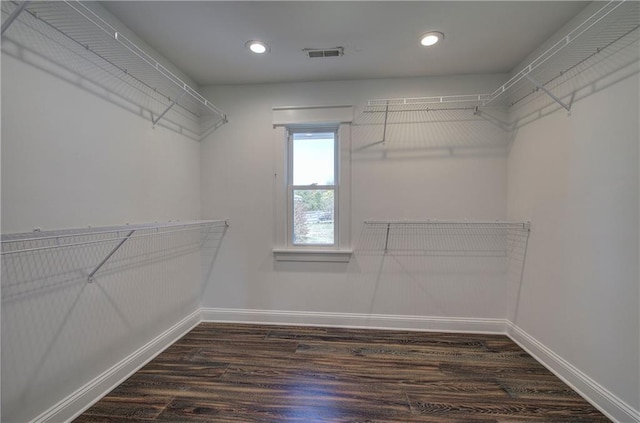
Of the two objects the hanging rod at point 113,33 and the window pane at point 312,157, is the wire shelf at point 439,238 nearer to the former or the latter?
the window pane at point 312,157

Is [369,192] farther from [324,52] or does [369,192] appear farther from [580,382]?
[580,382]

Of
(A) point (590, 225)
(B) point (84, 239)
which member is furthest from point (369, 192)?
(B) point (84, 239)

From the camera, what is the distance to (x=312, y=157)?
8.29 feet

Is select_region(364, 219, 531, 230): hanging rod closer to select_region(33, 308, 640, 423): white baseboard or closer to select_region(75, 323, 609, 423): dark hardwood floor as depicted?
select_region(33, 308, 640, 423): white baseboard

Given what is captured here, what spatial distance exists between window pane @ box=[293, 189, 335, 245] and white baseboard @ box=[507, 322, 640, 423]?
175 centimetres

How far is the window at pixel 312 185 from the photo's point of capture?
249 cm

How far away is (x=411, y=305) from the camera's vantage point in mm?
2361

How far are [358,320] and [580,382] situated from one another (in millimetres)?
1490

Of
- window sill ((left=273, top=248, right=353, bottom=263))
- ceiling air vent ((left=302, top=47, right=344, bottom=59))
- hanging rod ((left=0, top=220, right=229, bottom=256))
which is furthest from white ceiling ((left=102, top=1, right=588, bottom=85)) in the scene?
window sill ((left=273, top=248, right=353, bottom=263))

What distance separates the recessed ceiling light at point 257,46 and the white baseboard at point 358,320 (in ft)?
7.39

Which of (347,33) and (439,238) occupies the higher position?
(347,33)

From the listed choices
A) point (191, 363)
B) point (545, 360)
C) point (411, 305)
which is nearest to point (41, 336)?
point (191, 363)

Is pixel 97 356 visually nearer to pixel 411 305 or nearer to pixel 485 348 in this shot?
pixel 411 305

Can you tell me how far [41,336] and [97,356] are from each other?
0.39 meters
